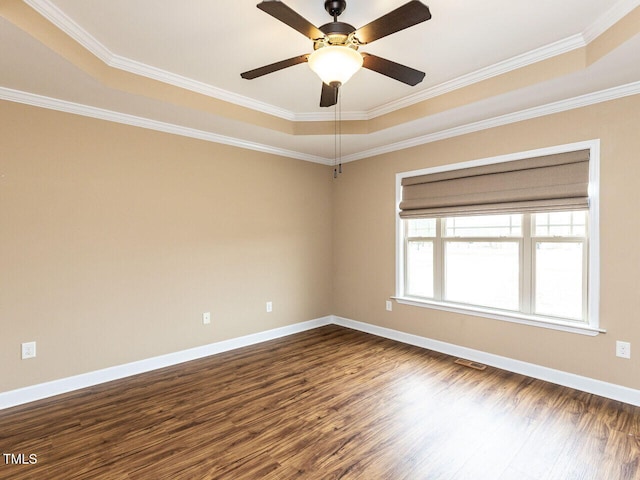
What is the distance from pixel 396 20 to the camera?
5.37 ft

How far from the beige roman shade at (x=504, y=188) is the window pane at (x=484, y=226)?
6.5 inches

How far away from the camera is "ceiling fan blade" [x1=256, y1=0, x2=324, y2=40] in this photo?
150cm

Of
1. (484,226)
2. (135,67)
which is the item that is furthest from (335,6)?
(484,226)

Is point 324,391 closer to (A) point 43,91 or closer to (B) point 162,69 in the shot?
(B) point 162,69

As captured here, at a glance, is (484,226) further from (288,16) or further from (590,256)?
(288,16)

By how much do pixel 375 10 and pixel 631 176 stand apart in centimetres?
240

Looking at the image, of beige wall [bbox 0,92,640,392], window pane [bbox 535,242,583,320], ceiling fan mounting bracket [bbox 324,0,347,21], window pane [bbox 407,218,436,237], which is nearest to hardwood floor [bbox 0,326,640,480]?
beige wall [bbox 0,92,640,392]

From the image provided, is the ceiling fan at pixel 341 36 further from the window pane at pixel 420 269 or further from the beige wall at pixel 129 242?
the window pane at pixel 420 269

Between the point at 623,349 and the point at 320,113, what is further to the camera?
the point at 320,113

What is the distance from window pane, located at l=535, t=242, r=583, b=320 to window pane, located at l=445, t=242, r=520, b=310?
0.65 ft

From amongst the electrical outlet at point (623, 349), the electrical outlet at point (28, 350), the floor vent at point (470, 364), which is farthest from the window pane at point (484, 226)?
the electrical outlet at point (28, 350)

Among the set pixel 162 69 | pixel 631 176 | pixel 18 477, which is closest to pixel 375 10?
pixel 162 69

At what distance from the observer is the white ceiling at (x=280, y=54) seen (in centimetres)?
202

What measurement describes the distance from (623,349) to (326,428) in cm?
247
